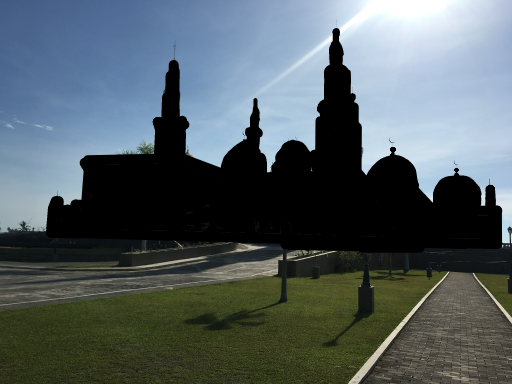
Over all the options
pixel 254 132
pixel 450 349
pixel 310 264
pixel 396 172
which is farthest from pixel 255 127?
pixel 310 264

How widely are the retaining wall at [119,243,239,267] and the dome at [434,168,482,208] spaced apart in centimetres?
4831

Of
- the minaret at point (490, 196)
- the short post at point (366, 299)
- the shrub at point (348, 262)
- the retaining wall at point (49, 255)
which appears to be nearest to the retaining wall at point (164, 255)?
the retaining wall at point (49, 255)

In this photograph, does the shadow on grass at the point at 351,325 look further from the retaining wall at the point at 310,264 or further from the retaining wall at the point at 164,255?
the retaining wall at the point at 164,255

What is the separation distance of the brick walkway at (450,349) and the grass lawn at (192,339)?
110 cm

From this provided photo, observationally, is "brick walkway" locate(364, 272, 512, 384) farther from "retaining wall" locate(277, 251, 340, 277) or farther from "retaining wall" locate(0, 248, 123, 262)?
"retaining wall" locate(0, 248, 123, 262)

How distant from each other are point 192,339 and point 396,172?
17194 millimetres

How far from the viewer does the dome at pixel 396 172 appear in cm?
144

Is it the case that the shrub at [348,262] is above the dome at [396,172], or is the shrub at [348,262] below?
below

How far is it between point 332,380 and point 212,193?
1262 centimetres

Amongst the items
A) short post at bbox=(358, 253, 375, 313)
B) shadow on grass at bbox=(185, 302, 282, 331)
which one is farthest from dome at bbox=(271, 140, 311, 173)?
short post at bbox=(358, 253, 375, 313)

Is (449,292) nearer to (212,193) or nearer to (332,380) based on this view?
(332,380)

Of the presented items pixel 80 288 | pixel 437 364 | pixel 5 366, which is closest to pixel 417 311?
pixel 437 364

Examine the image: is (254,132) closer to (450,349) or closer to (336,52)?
(336,52)

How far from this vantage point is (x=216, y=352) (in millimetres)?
15125
